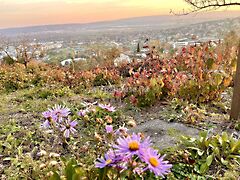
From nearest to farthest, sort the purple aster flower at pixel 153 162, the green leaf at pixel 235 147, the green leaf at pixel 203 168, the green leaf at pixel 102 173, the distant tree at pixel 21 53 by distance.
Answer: the purple aster flower at pixel 153 162 < the green leaf at pixel 102 173 < the green leaf at pixel 203 168 < the green leaf at pixel 235 147 < the distant tree at pixel 21 53

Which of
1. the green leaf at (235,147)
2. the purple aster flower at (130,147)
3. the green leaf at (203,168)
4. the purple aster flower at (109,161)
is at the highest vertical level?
the purple aster flower at (130,147)

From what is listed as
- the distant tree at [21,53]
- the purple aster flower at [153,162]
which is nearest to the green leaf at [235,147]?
the purple aster flower at [153,162]

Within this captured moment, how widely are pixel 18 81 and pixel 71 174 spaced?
21.1 ft

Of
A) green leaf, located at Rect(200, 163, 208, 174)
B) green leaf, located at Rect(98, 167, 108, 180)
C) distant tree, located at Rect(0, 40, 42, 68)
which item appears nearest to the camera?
green leaf, located at Rect(98, 167, 108, 180)

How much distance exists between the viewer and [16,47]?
11.4 m

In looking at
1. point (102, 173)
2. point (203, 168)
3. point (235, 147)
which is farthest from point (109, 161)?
point (235, 147)

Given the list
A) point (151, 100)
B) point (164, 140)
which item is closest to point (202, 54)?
point (151, 100)

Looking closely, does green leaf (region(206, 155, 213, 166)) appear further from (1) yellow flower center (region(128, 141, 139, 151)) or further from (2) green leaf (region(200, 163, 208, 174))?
(1) yellow flower center (region(128, 141, 139, 151))

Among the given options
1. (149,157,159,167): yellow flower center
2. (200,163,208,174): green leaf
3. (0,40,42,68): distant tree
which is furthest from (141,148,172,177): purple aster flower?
(0,40,42,68): distant tree

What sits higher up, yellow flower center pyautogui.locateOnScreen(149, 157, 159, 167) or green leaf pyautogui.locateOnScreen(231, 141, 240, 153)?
yellow flower center pyautogui.locateOnScreen(149, 157, 159, 167)

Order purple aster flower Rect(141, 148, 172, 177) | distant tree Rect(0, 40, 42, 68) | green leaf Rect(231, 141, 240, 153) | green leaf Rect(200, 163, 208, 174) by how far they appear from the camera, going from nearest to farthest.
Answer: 1. purple aster flower Rect(141, 148, 172, 177)
2. green leaf Rect(200, 163, 208, 174)
3. green leaf Rect(231, 141, 240, 153)
4. distant tree Rect(0, 40, 42, 68)

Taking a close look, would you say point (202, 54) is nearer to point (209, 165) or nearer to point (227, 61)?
point (227, 61)

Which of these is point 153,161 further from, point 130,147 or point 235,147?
point 235,147

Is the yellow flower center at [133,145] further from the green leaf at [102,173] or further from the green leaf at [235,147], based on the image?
the green leaf at [235,147]
